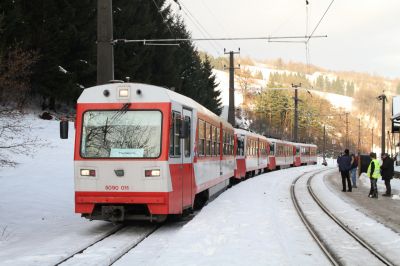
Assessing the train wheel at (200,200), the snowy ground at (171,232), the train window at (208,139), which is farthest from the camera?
the train window at (208,139)

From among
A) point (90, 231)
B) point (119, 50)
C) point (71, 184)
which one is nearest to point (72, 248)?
point (90, 231)

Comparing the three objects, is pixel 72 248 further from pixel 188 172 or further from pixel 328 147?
pixel 328 147

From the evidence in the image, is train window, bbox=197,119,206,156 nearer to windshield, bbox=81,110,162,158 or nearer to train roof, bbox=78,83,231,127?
train roof, bbox=78,83,231,127

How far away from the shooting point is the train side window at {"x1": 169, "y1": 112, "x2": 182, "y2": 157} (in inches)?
443

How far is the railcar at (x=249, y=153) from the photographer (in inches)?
1044

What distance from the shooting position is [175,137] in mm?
11484

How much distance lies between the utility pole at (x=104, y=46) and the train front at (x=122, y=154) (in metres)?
3.60

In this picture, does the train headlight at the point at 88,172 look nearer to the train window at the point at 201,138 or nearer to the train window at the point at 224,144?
the train window at the point at 201,138

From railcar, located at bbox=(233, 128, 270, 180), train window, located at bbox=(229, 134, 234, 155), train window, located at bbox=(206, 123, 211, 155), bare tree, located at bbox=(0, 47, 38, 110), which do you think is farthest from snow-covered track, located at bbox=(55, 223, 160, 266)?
railcar, located at bbox=(233, 128, 270, 180)

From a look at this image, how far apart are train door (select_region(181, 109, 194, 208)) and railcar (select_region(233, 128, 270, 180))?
12554 mm

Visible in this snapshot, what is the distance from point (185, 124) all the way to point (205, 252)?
3451mm

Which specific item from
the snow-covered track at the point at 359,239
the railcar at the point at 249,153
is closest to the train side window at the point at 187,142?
the snow-covered track at the point at 359,239

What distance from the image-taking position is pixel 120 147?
11023 mm

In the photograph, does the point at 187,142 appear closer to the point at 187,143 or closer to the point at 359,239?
the point at 187,143
